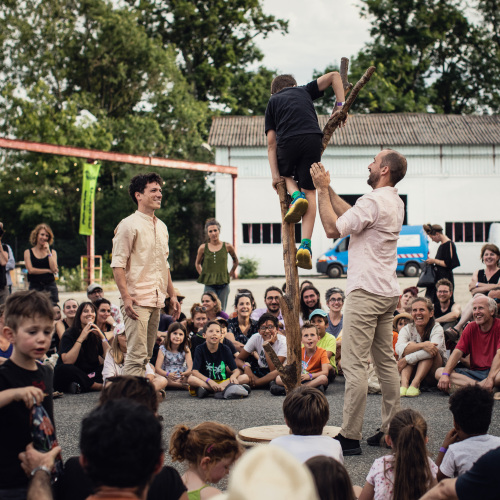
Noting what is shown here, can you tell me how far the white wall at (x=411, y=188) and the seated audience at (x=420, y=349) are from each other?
2336 centimetres

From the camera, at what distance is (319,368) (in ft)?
29.2

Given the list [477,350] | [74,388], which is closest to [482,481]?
[477,350]

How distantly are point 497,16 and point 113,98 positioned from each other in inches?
920

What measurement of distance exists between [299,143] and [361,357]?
1718 mm

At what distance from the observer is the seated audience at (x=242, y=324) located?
1005cm

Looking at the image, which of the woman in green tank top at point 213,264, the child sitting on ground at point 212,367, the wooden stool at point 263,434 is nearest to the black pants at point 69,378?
the child sitting on ground at point 212,367

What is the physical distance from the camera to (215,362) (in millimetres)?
9016

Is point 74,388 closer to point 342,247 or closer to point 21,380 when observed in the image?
point 21,380

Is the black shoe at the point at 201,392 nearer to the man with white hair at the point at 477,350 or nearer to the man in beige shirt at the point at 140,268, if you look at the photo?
the man in beige shirt at the point at 140,268

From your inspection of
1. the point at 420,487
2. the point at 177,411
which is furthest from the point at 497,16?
the point at 420,487

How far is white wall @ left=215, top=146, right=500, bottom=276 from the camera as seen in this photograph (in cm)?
3262

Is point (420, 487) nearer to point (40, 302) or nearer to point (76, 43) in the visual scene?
point (40, 302)

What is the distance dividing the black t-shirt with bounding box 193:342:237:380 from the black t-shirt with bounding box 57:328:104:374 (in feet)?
4.03

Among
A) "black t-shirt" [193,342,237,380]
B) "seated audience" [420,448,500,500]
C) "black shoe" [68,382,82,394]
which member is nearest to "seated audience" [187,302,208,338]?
"black t-shirt" [193,342,237,380]
